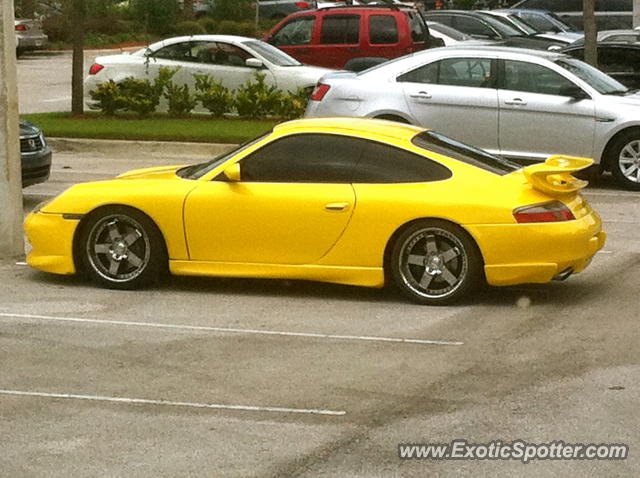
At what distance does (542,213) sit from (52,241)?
12.0ft

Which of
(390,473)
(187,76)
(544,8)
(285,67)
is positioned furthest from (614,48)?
(544,8)

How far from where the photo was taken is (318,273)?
11.6m

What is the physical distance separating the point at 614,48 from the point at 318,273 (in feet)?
47.6

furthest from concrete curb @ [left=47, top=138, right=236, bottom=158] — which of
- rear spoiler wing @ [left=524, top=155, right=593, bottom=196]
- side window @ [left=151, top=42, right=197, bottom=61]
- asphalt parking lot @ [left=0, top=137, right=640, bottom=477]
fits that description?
rear spoiler wing @ [left=524, top=155, right=593, bottom=196]

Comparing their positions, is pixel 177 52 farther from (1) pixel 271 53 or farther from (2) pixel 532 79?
(2) pixel 532 79

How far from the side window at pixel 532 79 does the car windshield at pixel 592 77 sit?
0.80 ft

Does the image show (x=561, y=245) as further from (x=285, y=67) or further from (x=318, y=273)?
(x=285, y=67)

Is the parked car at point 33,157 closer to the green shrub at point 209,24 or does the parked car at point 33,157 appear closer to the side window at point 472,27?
the side window at point 472,27

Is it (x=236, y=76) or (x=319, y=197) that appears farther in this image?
(x=236, y=76)

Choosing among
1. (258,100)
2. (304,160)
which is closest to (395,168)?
(304,160)

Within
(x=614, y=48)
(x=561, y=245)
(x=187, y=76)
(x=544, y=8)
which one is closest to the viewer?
(x=561, y=245)

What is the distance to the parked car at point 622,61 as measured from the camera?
24.7 metres

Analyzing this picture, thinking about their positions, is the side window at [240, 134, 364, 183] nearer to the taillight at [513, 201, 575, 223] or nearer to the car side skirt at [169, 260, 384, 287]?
the car side skirt at [169, 260, 384, 287]

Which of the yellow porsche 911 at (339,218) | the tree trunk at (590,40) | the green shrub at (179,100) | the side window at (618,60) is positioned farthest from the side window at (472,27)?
the yellow porsche 911 at (339,218)
